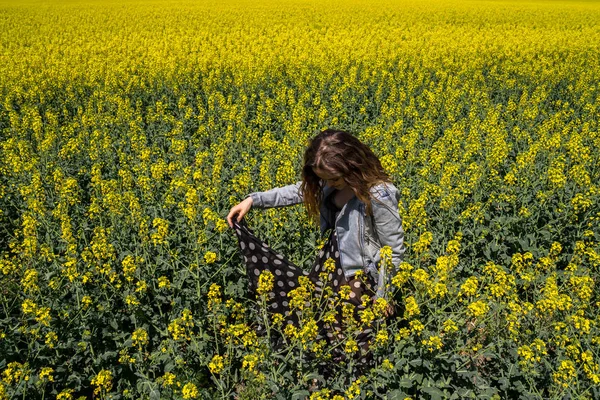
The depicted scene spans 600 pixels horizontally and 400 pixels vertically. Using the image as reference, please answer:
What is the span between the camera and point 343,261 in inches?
151

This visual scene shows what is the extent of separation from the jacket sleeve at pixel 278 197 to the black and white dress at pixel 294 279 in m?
0.24

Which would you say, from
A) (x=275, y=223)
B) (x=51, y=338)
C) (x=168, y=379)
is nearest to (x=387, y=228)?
(x=275, y=223)

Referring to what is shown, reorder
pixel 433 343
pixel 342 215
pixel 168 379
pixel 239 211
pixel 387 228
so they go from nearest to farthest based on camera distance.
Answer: pixel 168 379
pixel 433 343
pixel 387 228
pixel 342 215
pixel 239 211

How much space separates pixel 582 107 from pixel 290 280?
34.8ft

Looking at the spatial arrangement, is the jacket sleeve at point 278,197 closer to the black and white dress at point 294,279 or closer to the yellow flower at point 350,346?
the black and white dress at point 294,279

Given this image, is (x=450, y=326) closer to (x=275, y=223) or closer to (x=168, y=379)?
(x=168, y=379)

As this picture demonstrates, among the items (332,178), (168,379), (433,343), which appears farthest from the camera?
(332,178)

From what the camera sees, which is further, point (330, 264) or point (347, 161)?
point (330, 264)

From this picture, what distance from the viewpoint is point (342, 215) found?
12.3 ft

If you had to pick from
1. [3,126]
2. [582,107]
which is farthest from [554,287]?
[3,126]

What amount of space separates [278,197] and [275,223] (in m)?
1.12

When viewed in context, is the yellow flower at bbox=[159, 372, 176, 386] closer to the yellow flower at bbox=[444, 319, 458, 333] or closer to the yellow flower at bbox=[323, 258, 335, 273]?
the yellow flower at bbox=[323, 258, 335, 273]

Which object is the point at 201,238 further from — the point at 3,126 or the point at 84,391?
the point at 3,126

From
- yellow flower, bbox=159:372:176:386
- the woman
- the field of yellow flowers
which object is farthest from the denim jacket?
yellow flower, bbox=159:372:176:386
